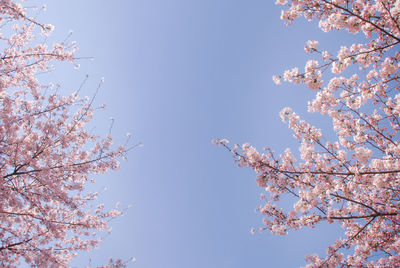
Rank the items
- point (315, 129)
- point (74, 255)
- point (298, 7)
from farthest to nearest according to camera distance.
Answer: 1. point (74, 255)
2. point (315, 129)
3. point (298, 7)

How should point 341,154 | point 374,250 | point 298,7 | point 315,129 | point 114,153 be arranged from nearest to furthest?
point 298,7, point 341,154, point 315,129, point 374,250, point 114,153

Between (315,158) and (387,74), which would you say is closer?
(387,74)

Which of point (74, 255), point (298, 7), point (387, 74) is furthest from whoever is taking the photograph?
point (74, 255)

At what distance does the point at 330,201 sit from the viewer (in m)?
6.21

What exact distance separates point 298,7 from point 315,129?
3.24 metres

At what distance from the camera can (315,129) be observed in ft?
22.8

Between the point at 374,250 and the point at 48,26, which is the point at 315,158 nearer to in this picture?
the point at 374,250

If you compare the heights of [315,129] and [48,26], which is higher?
[48,26]

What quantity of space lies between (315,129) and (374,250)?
420 centimetres

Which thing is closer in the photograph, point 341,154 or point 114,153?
point 341,154

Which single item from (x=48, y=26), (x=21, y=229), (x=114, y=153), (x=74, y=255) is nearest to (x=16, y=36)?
(x=48, y=26)

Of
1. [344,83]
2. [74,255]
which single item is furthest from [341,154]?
[74,255]

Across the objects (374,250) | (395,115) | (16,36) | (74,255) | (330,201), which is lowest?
(374,250)

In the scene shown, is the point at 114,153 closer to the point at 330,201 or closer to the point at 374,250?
the point at 330,201
